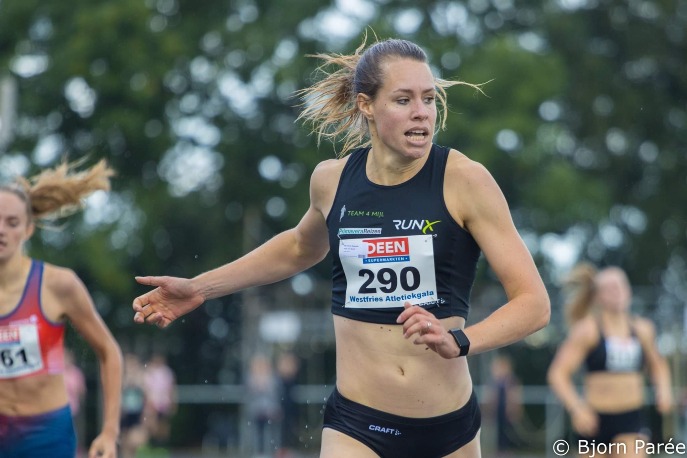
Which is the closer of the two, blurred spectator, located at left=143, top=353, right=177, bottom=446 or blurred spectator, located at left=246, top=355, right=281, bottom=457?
blurred spectator, located at left=246, top=355, right=281, bottom=457

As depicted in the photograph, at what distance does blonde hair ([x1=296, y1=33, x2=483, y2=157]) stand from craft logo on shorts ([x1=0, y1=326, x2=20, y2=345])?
6.08 ft

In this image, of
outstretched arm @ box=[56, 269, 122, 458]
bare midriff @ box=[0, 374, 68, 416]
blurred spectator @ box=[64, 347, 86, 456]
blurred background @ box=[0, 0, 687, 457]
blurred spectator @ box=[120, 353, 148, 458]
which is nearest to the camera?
bare midriff @ box=[0, 374, 68, 416]

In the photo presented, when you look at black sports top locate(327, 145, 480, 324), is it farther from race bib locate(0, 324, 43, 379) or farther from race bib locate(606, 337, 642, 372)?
race bib locate(606, 337, 642, 372)

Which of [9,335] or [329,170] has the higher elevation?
[329,170]

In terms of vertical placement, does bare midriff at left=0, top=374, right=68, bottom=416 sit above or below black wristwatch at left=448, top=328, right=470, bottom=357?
below

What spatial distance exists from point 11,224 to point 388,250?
2.47 meters

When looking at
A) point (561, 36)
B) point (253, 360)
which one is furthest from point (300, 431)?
point (561, 36)

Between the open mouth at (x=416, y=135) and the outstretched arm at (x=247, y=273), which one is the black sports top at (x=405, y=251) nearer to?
the open mouth at (x=416, y=135)

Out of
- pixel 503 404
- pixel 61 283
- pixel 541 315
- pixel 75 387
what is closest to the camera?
pixel 541 315

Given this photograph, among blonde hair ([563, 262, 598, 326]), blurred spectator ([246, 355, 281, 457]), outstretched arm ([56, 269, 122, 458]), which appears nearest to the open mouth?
outstretched arm ([56, 269, 122, 458])

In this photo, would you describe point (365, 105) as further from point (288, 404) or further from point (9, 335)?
point (288, 404)

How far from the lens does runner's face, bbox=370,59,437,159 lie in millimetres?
5000

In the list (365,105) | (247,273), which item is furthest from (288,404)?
(365,105)

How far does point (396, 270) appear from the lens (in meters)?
5.00
